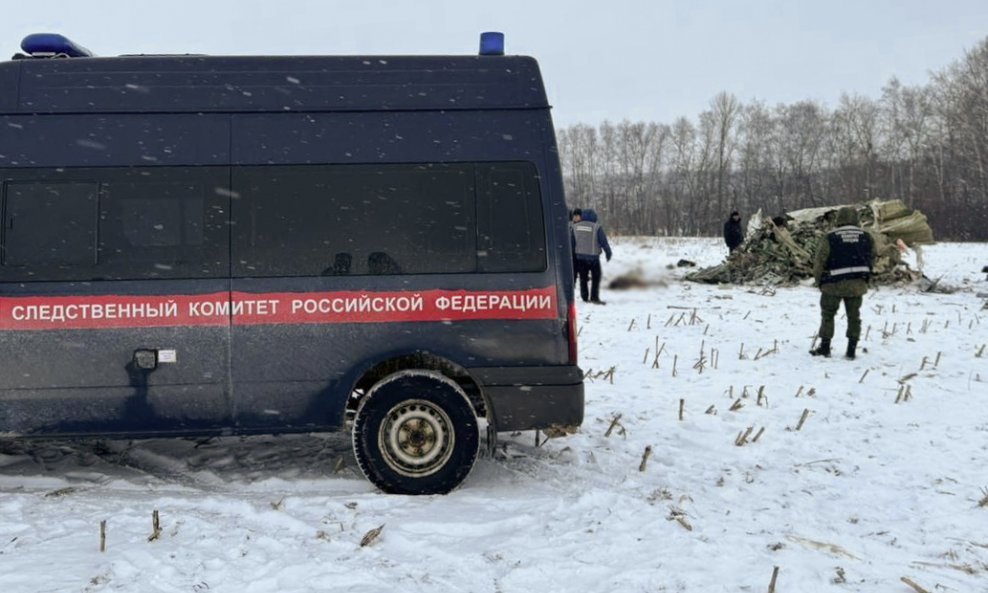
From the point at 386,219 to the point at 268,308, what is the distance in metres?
0.92

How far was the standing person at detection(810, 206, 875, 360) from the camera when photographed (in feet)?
29.7

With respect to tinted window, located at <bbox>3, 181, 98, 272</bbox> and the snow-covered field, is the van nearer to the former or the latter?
tinted window, located at <bbox>3, 181, 98, 272</bbox>

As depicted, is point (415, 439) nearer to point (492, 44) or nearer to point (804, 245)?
point (492, 44)

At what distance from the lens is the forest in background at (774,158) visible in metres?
54.6

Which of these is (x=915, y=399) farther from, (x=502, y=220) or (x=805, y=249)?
(x=805, y=249)

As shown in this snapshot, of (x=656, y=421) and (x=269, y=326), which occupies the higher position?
(x=269, y=326)

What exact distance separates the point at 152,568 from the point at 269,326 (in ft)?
5.14

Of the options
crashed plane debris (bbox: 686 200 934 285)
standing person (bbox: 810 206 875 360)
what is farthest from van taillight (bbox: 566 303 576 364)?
crashed plane debris (bbox: 686 200 934 285)

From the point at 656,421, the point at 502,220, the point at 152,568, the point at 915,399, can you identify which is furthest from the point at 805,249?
the point at 152,568

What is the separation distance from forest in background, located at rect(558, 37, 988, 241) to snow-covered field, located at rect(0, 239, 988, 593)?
47.6 metres

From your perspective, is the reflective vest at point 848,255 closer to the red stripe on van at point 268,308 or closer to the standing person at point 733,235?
the red stripe on van at point 268,308

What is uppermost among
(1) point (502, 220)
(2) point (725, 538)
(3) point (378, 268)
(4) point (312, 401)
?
(1) point (502, 220)

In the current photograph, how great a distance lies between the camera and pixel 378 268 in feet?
15.3

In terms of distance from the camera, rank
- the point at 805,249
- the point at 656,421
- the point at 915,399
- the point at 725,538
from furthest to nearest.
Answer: the point at 805,249 → the point at 915,399 → the point at 656,421 → the point at 725,538
